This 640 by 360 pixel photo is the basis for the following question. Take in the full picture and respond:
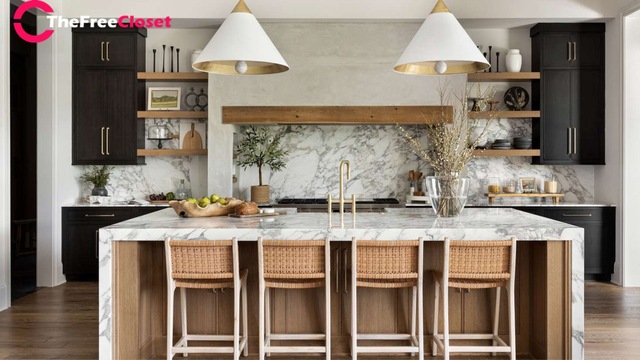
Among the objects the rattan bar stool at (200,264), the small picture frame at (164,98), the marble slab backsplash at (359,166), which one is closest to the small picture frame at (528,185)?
the marble slab backsplash at (359,166)

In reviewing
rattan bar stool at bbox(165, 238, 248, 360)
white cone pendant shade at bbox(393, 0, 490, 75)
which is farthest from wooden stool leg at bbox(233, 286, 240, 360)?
white cone pendant shade at bbox(393, 0, 490, 75)

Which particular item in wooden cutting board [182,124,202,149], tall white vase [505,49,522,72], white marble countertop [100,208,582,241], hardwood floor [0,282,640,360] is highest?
tall white vase [505,49,522,72]

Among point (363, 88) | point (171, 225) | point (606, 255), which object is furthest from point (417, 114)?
point (171, 225)

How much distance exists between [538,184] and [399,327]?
3.85 meters

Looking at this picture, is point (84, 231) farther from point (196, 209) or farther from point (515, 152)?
point (515, 152)

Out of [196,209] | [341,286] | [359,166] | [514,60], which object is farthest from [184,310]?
[514,60]

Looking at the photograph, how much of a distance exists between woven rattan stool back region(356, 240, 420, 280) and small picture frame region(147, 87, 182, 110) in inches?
163

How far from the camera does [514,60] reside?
6551 mm

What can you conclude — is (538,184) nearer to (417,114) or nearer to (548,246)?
(417,114)

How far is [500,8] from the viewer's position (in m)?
6.31

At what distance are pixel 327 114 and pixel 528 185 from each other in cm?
259

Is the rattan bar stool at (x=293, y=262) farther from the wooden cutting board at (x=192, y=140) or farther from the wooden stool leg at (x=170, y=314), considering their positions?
the wooden cutting board at (x=192, y=140)

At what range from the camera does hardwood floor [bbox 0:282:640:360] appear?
394 centimetres

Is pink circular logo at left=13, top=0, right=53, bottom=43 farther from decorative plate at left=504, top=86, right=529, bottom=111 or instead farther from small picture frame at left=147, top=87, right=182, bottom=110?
decorative plate at left=504, top=86, right=529, bottom=111
